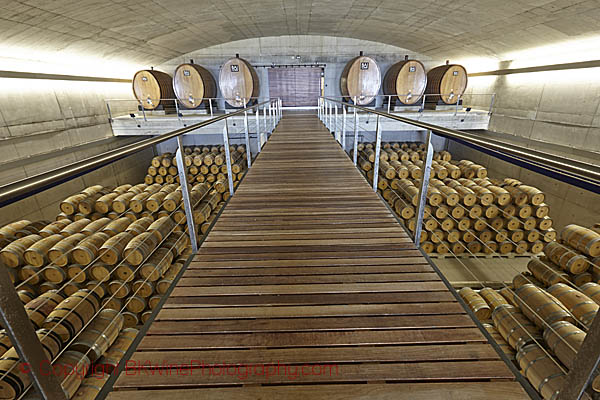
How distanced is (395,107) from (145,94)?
862cm

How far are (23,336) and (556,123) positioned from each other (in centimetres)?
987

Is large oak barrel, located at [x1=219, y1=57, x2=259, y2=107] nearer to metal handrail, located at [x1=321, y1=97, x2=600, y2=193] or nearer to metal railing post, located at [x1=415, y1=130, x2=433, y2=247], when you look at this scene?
metal railing post, located at [x1=415, y1=130, x2=433, y2=247]

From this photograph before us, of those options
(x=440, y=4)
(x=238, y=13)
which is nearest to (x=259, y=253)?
(x=440, y=4)

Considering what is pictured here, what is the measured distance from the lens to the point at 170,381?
1.33m

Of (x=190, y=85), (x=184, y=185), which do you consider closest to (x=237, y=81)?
(x=190, y=85)

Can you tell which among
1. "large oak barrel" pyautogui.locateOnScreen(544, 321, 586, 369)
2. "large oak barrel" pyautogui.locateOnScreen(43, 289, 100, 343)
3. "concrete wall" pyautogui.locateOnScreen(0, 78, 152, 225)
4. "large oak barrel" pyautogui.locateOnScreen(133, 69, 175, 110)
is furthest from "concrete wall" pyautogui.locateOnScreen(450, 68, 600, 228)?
"concrete wall" pyautogui.locateOnScreen(0, 78, 152, 225)

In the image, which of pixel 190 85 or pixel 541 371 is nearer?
pixel 541 371

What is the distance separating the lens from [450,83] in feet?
31.6

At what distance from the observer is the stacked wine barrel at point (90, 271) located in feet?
9.12

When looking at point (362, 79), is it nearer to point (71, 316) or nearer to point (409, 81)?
point (409, 81)

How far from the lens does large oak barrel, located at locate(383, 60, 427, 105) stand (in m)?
9.72

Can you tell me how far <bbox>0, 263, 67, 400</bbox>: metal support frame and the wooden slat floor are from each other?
37 centimetres

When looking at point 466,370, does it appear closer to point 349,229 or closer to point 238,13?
point 349,229

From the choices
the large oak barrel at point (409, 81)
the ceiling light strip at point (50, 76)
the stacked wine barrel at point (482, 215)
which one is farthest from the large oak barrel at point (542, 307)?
the ceiling light strip at point (50, 76)
